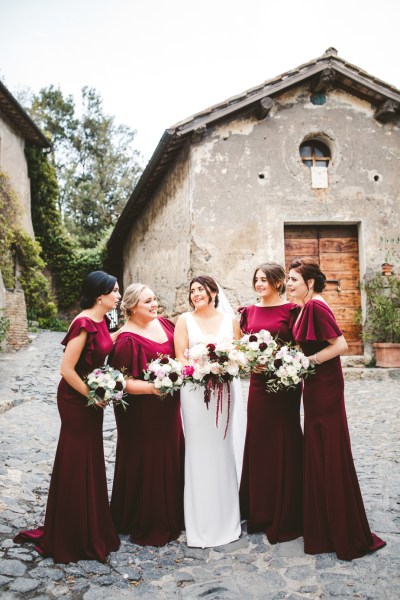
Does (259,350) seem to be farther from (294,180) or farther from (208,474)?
(294,180)

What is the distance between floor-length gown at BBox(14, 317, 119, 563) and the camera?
3.23m

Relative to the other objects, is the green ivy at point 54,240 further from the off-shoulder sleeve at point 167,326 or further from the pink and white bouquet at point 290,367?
the pink and white bouquet at point 290,367

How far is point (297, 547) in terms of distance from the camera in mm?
3377

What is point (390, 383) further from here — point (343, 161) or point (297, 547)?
point (297, 547)

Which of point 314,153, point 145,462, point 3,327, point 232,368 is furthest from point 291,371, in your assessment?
point 3,327

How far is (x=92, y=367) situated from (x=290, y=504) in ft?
5.98

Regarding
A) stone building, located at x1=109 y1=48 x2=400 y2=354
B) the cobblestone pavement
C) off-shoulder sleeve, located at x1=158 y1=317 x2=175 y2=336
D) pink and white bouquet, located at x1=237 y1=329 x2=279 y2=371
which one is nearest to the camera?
the cobblestone pavement

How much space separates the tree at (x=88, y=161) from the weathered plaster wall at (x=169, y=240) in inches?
642

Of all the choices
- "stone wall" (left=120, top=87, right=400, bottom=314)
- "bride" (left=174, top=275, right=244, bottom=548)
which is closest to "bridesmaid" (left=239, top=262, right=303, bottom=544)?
"bride" (left=174, top=275, right=244, bottom=548)

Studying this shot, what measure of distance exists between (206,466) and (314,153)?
28.9ft

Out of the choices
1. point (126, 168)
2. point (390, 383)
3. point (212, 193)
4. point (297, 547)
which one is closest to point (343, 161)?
point (212, 193)

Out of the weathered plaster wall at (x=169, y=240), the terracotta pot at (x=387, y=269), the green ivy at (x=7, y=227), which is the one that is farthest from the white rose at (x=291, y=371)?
the green ivy at (x=7, y=227)

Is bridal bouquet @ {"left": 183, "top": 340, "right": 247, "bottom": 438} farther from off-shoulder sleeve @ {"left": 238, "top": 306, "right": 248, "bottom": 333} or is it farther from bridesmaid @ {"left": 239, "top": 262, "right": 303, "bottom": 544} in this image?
off-shoulder sleeve @ {"left": 238, "top": 306, "right": 248, "bottom": 333}

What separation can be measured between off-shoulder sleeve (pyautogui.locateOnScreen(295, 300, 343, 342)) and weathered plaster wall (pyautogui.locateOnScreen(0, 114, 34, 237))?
13.5 m
